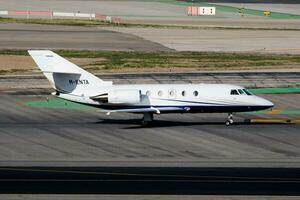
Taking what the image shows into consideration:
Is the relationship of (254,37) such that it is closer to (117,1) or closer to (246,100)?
(246,100)

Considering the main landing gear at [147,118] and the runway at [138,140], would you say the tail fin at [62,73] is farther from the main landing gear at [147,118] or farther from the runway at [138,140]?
the main landing gear at [147,118]

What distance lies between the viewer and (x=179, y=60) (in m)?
96.8

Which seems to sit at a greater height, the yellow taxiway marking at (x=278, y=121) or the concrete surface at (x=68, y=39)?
the yellow taxiway marking at (x=278, y=121)

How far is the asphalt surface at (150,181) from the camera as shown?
43094 mm

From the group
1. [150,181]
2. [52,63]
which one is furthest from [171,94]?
[150,181]

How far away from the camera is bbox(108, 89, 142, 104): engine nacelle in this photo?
61750 mm

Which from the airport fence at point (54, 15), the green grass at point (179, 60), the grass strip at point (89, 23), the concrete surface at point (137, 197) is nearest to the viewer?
the concrete surface at point (137, 197)

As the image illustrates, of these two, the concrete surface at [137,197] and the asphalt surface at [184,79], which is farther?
the asphalt surface at [184,79]

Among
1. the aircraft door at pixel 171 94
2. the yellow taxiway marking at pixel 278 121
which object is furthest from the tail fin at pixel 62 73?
the yellow taxiway marking at pixel 278 121

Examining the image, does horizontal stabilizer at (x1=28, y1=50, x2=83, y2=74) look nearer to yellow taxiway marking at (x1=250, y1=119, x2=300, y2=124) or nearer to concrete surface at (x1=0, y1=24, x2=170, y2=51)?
yellow taxiway marking at (x1=250, y1=119, x2=300, y2=124)

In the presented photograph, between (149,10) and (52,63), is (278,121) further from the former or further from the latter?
(149,10)

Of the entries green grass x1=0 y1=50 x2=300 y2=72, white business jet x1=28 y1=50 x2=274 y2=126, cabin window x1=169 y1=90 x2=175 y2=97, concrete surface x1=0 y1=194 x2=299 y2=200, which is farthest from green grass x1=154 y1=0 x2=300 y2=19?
A: concrete surface x1=0 y1=194 x2=299 y2=200

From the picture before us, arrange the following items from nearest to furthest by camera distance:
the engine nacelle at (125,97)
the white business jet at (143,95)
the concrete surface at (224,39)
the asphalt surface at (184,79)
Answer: the engine nacelle at (125,97), the white business jet at (143,95), the asphalt surface at (184,79), the concrete surface at (224,39)

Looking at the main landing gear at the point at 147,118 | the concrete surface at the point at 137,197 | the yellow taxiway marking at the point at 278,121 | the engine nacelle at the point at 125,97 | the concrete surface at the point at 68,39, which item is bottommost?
the concrete surface at the point at 68,39
